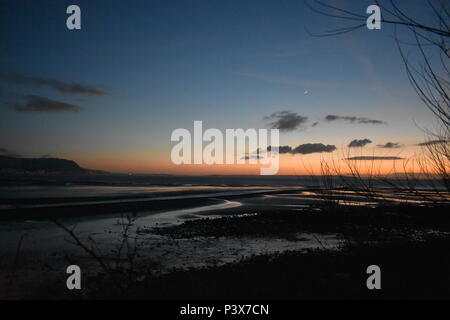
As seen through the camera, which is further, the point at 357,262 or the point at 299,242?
the point at 299,242

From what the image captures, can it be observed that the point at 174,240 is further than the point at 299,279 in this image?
Yes

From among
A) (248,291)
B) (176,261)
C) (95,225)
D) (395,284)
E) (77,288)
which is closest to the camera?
(395,284)

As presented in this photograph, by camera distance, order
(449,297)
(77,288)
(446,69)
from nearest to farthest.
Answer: (446,69), (449,297), (77,288)

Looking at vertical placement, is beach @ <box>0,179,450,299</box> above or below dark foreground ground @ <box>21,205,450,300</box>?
below

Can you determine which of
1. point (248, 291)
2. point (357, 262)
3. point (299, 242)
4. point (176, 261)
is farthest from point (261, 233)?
point (248, 291)

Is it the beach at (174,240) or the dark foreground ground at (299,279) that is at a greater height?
the dark foreground ground at (299,279)

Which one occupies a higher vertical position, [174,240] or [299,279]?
[299,279]

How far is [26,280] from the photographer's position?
8352 millimetres

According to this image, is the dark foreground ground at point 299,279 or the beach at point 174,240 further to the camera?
the beach at point 174,240

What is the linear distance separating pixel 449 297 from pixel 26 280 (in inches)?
413

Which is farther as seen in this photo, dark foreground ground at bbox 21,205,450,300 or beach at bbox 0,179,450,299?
beach at bbox 0,179,450,299

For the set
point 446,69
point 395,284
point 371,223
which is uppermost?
point 446,69

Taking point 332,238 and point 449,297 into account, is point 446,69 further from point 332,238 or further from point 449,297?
point 332,238
